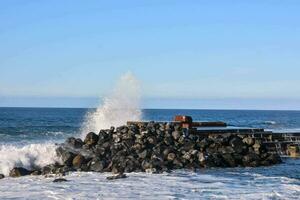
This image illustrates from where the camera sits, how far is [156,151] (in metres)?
24.6

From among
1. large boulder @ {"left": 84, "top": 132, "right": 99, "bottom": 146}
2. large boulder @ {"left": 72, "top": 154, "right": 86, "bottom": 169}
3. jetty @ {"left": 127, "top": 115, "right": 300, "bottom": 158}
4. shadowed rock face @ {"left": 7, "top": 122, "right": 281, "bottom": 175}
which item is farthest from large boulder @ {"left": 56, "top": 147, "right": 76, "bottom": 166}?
jetty @ {"left": 127, "top": 115, "right": 300, "bottom": 158}

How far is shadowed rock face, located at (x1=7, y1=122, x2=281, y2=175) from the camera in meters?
22.7

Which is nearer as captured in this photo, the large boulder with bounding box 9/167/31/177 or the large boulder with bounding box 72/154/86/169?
the large boulder with bounding box 9/167/31/177

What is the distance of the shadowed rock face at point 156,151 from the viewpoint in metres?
22.7

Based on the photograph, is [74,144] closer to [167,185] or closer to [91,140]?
[91,140]

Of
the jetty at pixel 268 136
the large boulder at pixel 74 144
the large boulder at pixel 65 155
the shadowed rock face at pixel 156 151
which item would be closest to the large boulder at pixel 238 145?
the shadowed rock face at pixel 156 151

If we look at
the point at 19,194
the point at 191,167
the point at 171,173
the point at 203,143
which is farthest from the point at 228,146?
the point at 19,194

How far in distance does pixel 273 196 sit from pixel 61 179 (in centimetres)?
699

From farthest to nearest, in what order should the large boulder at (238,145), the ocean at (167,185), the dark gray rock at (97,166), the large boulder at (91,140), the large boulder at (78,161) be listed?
the large boulder at (91,140) → the large boulder at (238,145) → the large boulder at (78,161) → the dark gray rock at (97,166) → the ocean at (167,185)

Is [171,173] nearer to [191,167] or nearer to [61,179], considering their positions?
[191,167]

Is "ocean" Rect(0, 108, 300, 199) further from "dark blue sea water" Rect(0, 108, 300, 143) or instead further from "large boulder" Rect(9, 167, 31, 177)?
"dark blue sea water" Rect(0, 108, 300, 143)

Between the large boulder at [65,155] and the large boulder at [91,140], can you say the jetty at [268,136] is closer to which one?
the large boulder at [91,140]

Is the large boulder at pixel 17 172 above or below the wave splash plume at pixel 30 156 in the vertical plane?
below

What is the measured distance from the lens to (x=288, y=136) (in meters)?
33.1
